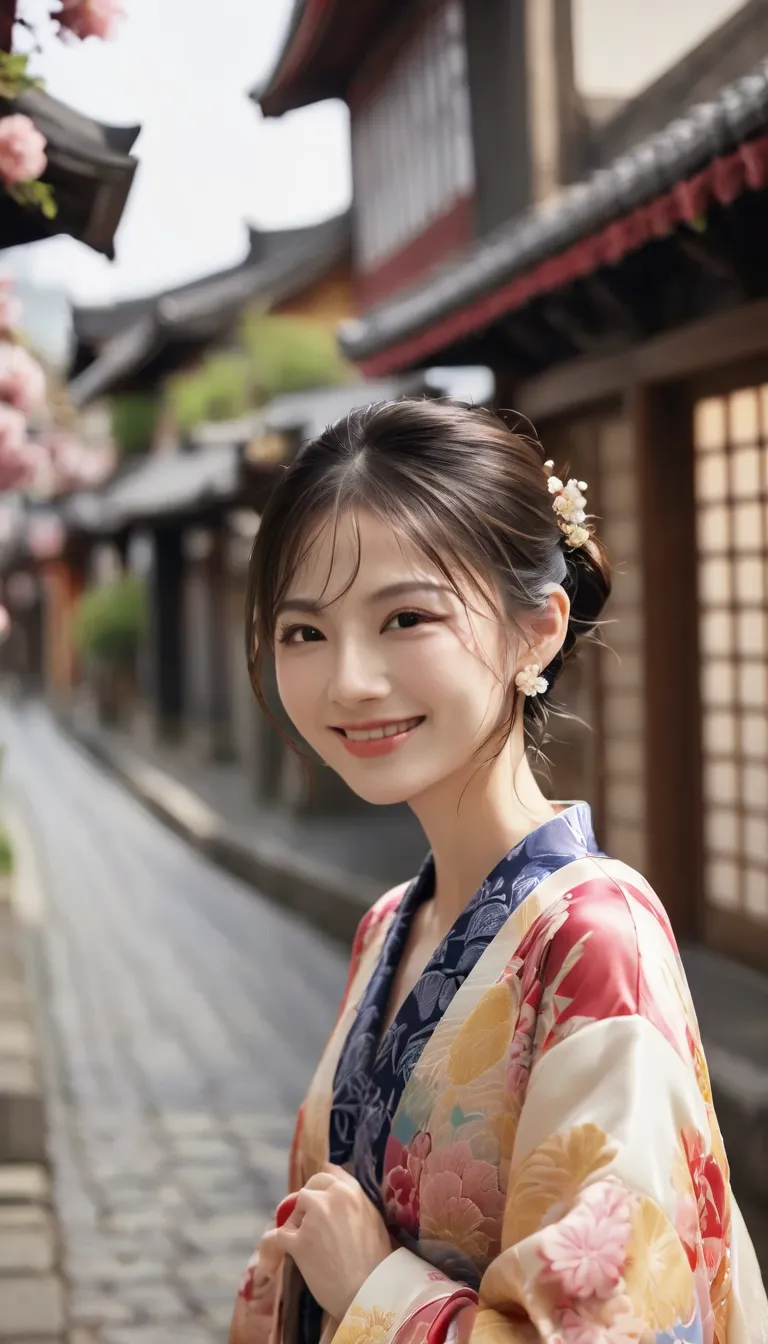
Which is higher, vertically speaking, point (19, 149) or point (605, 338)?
point (605, 338)

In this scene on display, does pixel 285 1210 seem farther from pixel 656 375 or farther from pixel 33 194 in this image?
pixel 656 375

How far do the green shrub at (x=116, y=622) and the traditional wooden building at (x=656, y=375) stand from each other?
1714 cm

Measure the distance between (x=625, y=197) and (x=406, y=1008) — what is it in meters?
4.67

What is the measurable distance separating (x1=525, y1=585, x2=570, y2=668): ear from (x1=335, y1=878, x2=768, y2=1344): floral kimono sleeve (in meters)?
0.35

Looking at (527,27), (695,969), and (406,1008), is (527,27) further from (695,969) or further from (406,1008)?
(406,1008)

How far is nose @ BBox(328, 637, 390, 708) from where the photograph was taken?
171 centimetres

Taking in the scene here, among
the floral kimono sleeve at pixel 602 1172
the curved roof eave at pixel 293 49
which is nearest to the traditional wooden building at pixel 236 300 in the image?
the curved roof eave at pixel 293 49

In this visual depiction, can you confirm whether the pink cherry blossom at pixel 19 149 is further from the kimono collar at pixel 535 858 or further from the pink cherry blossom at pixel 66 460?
the pink cherry blossom at pixel 66 460

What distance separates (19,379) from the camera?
15.4ft

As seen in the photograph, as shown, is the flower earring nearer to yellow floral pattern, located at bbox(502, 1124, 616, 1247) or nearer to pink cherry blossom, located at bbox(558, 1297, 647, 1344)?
yellow floral pattern, located at bbox(502, 1124, 616, 1247)

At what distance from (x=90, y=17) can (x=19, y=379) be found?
4.66 ft

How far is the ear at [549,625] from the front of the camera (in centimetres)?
185

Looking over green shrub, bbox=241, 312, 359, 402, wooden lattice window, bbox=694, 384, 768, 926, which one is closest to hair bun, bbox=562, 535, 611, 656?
wooden lattice window, bbox=694, 384, 768, 926

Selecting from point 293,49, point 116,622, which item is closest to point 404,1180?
point 293,49
